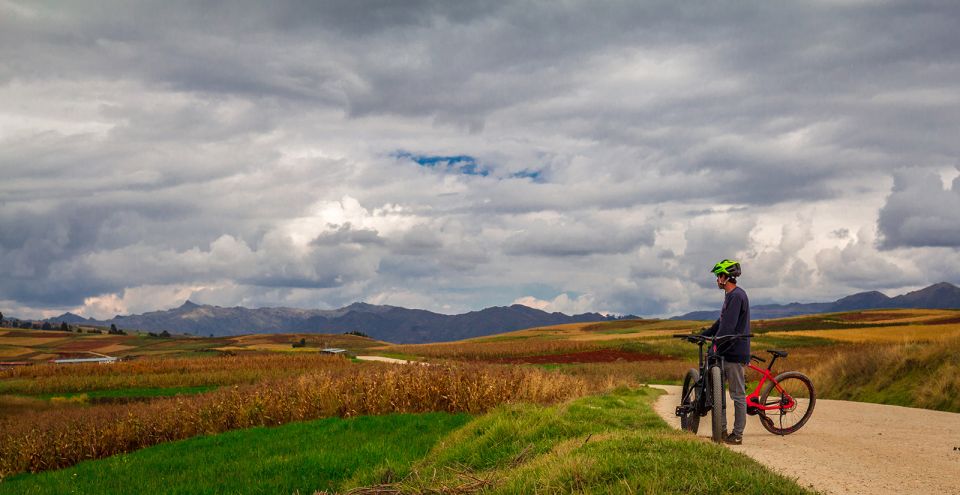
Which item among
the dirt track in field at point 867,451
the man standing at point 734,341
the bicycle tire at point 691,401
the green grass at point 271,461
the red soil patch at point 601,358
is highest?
the man standing at point 734,341

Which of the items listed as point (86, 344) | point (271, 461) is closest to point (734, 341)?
point (271, 461)

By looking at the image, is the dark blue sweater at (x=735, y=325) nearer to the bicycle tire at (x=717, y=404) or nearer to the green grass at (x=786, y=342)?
the bicycle tire at (x=717, y=404)

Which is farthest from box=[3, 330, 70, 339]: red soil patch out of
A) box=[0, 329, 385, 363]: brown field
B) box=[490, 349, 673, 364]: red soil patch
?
box=[490, 349, 673, 364]: red soil patch

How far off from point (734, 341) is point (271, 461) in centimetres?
971

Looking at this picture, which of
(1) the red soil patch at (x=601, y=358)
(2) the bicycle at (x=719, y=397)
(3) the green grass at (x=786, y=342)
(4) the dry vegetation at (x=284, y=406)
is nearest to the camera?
(2) the bicycle at (x=719, y=397)

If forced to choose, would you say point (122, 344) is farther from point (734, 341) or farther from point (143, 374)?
point (734, 341)

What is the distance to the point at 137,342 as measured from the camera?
17712 cm

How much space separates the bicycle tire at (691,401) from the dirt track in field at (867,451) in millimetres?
1035

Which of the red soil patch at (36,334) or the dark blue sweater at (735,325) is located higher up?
the dark blue sweater at (735,325)

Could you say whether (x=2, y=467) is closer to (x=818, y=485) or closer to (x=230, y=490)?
(x=230, y=490)

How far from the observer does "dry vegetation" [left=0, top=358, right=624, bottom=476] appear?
21.3m

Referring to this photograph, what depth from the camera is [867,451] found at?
11.8m

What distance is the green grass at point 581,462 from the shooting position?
7176 millimetres

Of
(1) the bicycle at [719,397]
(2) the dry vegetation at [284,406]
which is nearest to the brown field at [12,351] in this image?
(2) the dry vegetation at [284,406]
